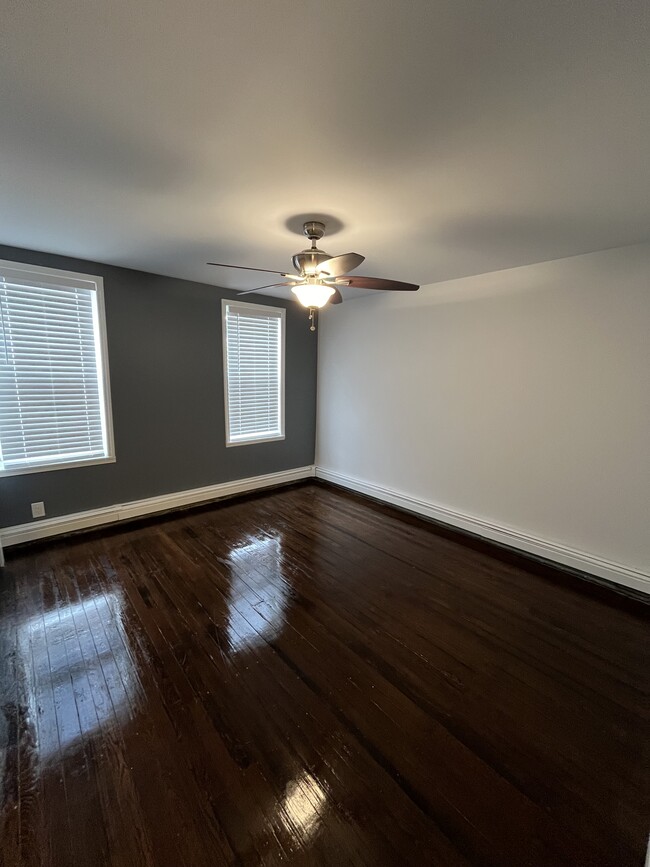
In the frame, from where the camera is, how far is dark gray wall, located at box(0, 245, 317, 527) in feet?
10.5

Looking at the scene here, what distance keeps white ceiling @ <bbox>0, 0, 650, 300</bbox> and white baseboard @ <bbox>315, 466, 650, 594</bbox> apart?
7.69 ft

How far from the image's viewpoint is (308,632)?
218 centimetres

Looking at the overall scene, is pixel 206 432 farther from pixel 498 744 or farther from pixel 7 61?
pixel 498 744

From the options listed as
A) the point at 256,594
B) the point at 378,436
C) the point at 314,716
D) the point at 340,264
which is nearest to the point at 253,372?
the point at 378,436

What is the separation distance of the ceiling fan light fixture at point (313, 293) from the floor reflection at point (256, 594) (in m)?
2.01

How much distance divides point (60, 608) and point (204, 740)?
1504 mm

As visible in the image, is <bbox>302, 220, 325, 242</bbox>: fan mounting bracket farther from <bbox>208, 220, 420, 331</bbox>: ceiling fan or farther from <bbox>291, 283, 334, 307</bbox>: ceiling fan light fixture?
<bbox>291, 283, 334, 307</bbox>: ceiling fan light fixture

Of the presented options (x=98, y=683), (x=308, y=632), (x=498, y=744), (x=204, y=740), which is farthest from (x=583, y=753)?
(x=98, y=683)

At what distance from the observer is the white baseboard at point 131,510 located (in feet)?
10.2

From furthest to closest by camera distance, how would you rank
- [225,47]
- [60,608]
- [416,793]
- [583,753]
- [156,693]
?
[60,608] → [156,693] → [583,753] → [416,793] → [225,47]

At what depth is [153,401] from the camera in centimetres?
368

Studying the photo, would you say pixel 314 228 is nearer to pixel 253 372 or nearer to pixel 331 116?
pixel 331 116

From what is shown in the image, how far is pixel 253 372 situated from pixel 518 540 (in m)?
3.39

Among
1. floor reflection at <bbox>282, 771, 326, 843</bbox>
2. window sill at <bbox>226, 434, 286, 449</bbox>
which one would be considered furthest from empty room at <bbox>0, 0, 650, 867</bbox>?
window sill at <bbox>226, 434, 286, 449</bbox>
